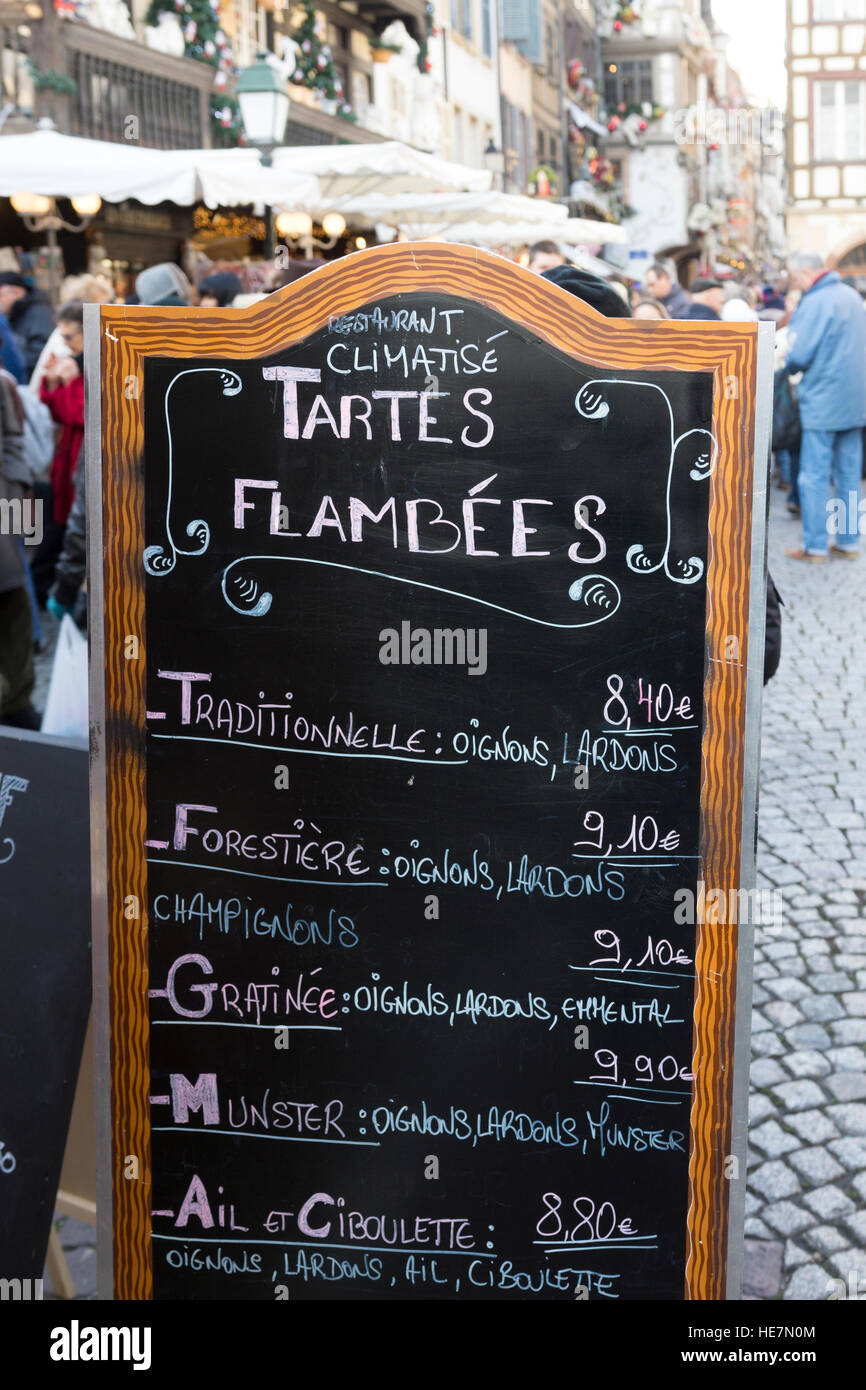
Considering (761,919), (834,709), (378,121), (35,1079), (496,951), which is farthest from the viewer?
(378,121)

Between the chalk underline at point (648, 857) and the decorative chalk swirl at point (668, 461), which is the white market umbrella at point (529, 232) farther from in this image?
the chalk underline at point (648, 857)

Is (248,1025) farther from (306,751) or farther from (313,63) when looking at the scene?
(313,63)

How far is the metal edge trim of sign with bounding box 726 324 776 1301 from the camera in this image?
222cm

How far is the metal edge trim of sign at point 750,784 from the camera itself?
222 cm

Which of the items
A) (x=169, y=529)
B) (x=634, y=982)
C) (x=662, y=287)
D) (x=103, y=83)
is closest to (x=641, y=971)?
(x=634, y=982)

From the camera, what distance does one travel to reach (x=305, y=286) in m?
2.21

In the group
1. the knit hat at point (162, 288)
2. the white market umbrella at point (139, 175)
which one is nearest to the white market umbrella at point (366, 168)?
the white market umbrella at point (139, 175)

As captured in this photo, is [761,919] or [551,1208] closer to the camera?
[551,1208]

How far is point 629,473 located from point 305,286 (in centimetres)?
54

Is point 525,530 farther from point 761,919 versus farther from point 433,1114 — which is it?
point 761,919

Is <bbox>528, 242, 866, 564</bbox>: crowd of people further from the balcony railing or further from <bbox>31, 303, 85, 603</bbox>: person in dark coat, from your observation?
the balcony railing

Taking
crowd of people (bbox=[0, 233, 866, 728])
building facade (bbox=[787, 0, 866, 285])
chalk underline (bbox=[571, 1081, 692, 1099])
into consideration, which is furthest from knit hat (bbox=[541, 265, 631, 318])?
building facade (bbox=[787, 0, 866, 285])

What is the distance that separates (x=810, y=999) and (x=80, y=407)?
4.81 m
